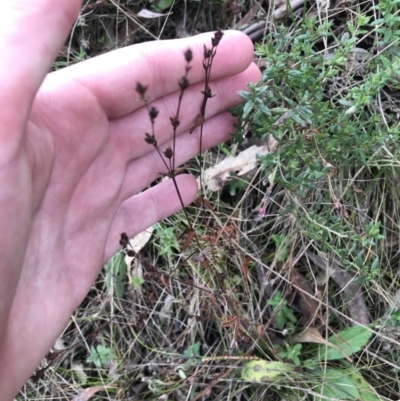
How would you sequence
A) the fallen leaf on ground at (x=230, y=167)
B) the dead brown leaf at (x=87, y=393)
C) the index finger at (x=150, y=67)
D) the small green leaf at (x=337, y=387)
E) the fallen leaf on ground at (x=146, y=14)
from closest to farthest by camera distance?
the index finger at (x=150, y=67) < the small green leaf at (x=337, y=387) < the fallen leaf on ground at (x=230, y=167) < the dead brown leaf at (x=87, y=393) < the fallen leaf on ground at (x=146, y=14)

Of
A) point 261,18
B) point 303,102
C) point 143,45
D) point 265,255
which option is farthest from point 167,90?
point 265,255

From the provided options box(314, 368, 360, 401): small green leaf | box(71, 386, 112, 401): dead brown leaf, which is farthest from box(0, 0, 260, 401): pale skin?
box(314, 368, 360, 401): small green leaf

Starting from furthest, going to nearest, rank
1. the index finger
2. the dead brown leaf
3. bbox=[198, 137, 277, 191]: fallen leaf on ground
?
the dead brown leaf → bbox=[198, 137, 277, 191]: fallen leaf on ground → the index finger

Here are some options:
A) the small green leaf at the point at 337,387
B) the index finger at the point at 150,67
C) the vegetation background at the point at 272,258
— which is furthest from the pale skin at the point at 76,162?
the small green leaf at the point at 337,387

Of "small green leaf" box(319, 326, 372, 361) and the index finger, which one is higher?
the index finger

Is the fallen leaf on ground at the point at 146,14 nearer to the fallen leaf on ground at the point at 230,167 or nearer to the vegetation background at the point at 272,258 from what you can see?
the vegetation background at the point at 272,258

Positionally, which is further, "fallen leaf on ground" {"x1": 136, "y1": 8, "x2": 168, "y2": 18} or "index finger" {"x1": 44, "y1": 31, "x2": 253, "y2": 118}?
"fallen leaf on ground" {"x1": 136, "y1": 8, "x2": 168, "y2": 18}

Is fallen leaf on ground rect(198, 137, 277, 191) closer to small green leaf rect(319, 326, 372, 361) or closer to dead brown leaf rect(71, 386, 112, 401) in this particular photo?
small green leaf rect(319, 326, 372, 361)

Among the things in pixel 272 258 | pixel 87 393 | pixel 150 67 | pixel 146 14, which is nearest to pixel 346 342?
pixel 272 258
